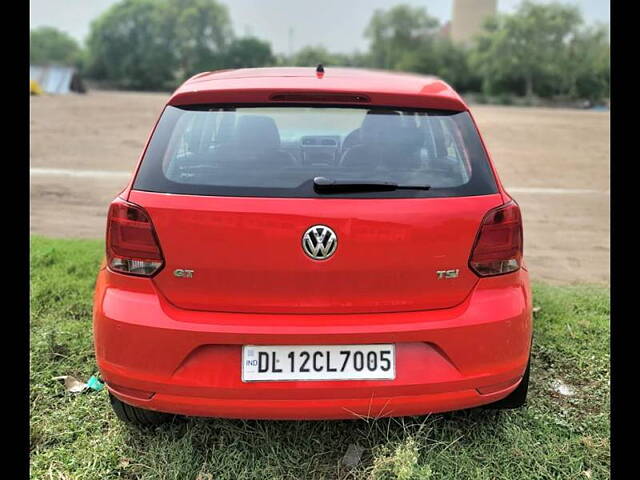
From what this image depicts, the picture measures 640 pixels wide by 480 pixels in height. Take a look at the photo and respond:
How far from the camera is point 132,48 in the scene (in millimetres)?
97125

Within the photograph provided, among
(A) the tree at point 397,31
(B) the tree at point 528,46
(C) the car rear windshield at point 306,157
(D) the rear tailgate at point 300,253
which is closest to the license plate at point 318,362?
(D) the rear tailgate at point 300,253

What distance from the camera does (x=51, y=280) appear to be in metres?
4.36

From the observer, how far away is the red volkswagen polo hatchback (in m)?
2.05

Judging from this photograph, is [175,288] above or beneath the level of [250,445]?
above

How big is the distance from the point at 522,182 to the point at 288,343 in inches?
392

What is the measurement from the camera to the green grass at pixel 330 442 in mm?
2350

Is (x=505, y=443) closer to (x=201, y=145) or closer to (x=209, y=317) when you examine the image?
(x=209, y=317)

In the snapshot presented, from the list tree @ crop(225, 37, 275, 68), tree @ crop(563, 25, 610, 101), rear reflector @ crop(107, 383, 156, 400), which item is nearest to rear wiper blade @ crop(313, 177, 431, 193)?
rear reflector @ crop(107, 383, 156, 400)

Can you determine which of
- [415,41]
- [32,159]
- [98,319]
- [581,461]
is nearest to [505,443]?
[581,461]

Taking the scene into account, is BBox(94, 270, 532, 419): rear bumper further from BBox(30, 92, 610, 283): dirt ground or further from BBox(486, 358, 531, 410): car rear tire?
BBox(30, 92, 610, 283): dirt ground

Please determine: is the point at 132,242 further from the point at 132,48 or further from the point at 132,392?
the point at 132,48

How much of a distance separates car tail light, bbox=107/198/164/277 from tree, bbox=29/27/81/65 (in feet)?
415

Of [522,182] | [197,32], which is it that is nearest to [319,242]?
[522,182]
